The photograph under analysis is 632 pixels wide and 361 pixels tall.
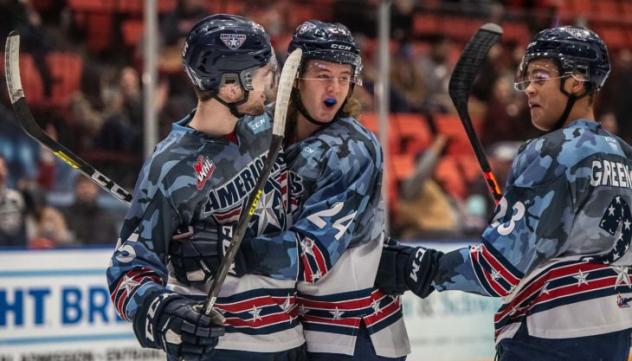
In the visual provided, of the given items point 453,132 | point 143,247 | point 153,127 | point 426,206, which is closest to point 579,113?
point 143,247

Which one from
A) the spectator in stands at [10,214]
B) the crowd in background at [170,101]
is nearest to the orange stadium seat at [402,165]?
the crowd in background at [170,101]

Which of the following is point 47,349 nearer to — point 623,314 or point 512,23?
point 623,314

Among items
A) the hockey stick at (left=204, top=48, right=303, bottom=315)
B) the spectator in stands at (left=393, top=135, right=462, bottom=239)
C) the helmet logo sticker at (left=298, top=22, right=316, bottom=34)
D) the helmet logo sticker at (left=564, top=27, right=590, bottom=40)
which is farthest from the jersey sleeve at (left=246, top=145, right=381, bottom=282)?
the spectator in stands at (left=393, top=135, right=462, bottom=239)

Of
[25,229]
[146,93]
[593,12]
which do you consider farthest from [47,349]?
[593,12]

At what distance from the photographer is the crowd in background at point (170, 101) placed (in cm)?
481

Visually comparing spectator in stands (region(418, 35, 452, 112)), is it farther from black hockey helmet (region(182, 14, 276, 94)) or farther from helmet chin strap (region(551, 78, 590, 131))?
black hockey helmet (region(182, 14, 276, 94))

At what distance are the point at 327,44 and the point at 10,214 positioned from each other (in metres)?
2.42

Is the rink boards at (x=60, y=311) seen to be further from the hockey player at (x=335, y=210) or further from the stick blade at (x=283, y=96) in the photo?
the stick blade at (x=283, y=96)

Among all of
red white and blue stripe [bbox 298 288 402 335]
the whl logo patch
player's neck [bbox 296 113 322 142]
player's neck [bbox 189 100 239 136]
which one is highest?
player's neck [bbox 189 100 239 136]

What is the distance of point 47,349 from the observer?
451cm

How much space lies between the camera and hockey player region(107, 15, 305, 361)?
243 centimetres

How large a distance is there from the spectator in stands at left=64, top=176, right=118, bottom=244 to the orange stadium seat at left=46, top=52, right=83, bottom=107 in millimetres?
383

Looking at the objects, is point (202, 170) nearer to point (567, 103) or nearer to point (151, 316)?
point (151, 316)

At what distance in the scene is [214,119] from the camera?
2535mm
